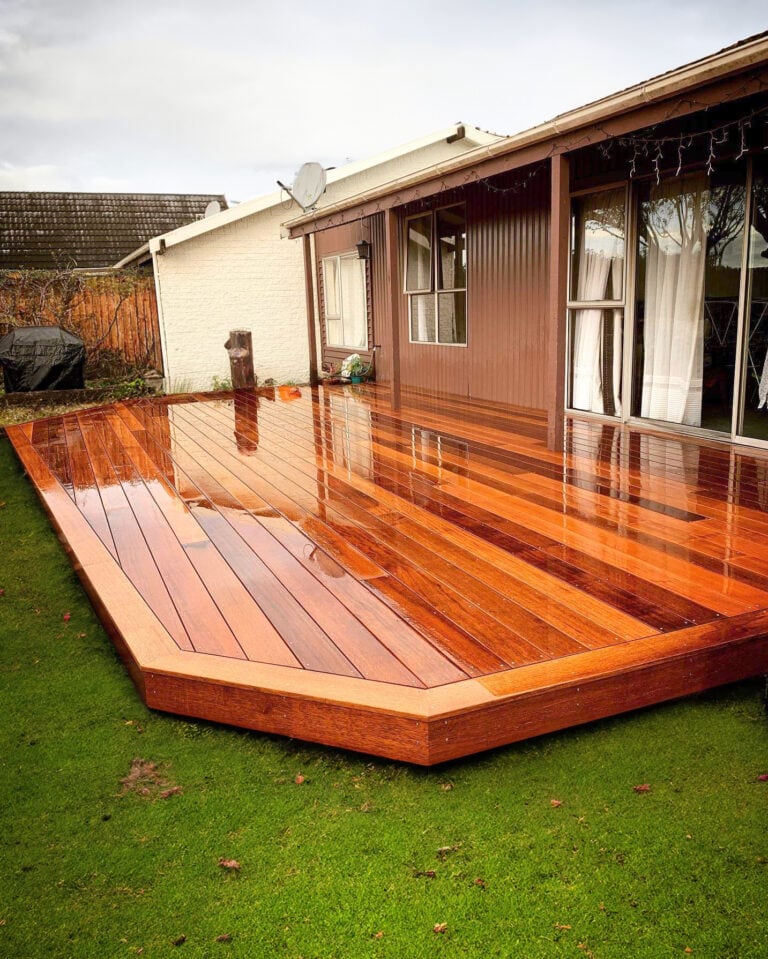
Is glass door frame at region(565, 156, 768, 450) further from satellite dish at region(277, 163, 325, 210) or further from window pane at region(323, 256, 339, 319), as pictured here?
window pane at region(323, 256, 339, 319)

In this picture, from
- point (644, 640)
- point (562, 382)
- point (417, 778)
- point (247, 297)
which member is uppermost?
point (247, 297)

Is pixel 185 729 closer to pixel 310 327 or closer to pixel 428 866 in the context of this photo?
pixel 428 866

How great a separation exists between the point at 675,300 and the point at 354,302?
6173mm

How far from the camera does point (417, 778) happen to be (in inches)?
82.6

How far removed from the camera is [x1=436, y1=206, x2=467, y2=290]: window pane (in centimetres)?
812

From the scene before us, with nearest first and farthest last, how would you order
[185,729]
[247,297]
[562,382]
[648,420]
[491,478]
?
[185,729]
[491,478]
[562,382]
[648,420]
[247,297]

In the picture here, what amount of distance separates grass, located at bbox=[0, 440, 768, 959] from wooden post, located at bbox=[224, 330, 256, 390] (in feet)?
25.0

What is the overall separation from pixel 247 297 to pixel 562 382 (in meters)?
6.95

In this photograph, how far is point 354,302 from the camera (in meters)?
10.9

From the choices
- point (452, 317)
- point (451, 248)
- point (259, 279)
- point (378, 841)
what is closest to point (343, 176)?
point (259, 279)

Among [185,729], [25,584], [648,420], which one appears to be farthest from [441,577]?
[648,420]

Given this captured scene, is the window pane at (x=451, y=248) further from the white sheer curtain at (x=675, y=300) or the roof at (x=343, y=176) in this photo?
the white sheer curtain at (x=675, y=300)

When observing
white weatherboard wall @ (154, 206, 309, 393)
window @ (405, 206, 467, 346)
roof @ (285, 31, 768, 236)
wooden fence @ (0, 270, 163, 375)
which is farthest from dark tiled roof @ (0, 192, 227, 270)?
roof @ (285, 31, 768, 236)

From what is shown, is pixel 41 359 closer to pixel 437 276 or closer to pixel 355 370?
pixel 355 370
